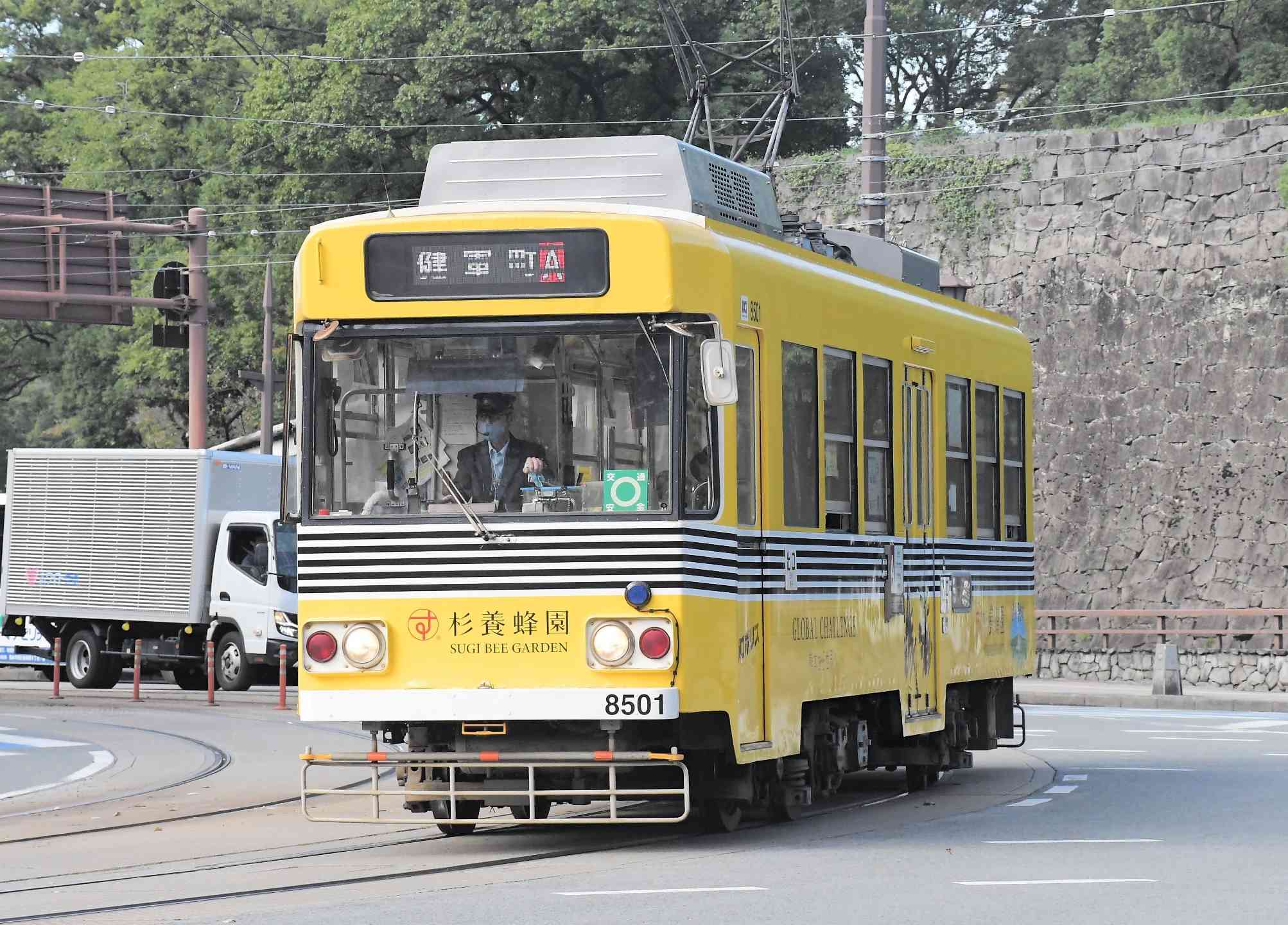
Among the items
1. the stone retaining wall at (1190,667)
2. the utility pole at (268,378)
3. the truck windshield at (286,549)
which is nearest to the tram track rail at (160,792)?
the truck windshield at (286,549)

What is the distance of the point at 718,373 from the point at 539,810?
2.62 m

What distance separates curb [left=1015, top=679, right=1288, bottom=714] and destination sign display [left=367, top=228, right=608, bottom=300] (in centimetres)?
1785

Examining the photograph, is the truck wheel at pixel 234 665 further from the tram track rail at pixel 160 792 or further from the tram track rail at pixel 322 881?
the tram track rail at pixel 322 881

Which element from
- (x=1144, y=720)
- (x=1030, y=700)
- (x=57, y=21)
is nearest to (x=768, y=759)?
(x=1144, y=720)

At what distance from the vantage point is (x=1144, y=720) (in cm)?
2509

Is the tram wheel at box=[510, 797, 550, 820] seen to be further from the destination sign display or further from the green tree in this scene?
the green tree

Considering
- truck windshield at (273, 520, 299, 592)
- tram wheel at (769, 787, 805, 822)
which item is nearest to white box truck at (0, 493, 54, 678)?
truck windshield at (273, 520, 299, 592)

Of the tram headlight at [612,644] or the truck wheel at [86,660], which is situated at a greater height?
the tram headlight at [612,644]

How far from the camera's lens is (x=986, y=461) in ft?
54.1

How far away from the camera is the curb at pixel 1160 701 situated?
92.1 feet

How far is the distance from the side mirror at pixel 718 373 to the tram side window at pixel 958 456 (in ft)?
14.2

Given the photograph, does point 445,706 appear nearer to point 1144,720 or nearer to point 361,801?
point 361,801

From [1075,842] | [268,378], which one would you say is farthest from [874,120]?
[268,378]

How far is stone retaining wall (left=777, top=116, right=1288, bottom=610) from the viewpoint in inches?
1384
